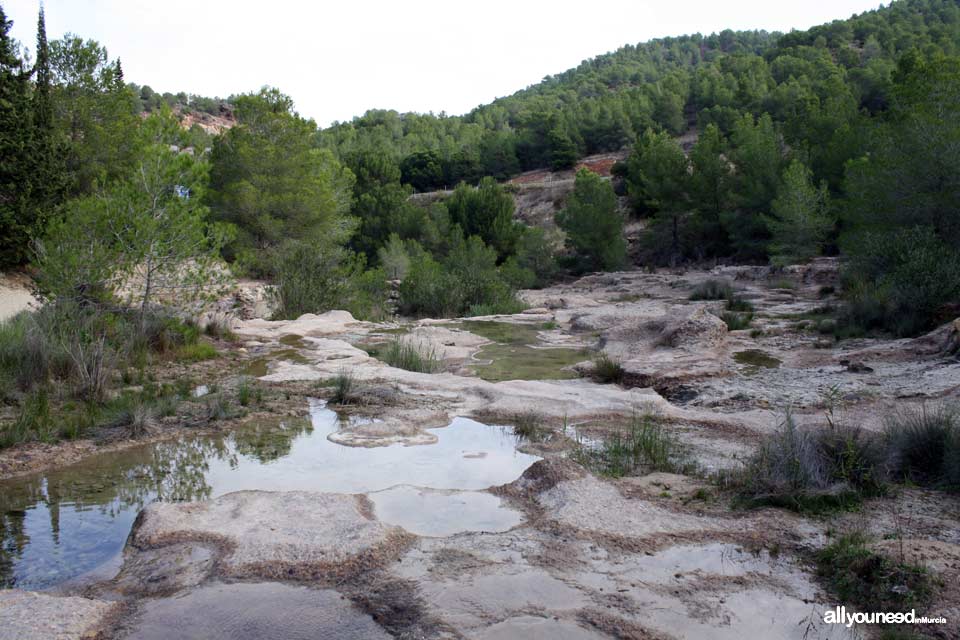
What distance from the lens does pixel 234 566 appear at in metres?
3.93

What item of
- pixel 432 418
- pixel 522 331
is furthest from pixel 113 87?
pixel 432 418

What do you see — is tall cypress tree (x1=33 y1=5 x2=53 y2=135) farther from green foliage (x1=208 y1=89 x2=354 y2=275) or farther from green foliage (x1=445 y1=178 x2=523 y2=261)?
green foliage (x1=445 y1=178 x2=523 y2=261)

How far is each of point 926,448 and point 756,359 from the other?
6.12 metres

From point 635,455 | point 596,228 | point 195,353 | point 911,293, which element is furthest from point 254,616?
point 596,228

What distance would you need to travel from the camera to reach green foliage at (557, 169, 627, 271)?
38.7 metres

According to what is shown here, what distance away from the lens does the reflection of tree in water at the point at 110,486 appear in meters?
4.76

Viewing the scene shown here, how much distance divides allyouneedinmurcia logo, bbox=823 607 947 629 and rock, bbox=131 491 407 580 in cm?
234

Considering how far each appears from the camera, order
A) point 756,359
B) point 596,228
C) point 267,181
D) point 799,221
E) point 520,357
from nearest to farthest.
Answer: point 756,359 < point 520,357 < point 267,181 < point 799,221 < point 596,228

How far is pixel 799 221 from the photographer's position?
2966 cm

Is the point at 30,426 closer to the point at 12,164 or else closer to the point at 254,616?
the point at 254,616

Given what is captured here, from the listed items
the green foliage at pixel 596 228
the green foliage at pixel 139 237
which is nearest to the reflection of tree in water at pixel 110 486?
the green foliage at pixel 139 237

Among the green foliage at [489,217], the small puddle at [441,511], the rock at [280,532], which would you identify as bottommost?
the small puddle at [441,511]

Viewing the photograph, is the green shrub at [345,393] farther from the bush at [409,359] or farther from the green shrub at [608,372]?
the green shrub at [608,372]

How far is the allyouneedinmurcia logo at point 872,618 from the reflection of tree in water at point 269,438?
4.61 metres
